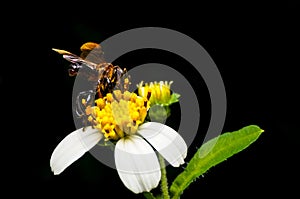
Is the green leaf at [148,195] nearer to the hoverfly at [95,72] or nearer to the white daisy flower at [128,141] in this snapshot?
the white daisy flower at [128,141]

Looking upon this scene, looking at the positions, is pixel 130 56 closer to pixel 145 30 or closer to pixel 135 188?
pixel 145 30

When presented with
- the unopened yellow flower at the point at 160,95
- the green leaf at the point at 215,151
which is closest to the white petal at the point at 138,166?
the green leaf at the point at 215,151

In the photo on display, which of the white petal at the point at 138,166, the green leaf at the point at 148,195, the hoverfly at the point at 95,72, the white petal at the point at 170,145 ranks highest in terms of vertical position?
the hoverfly at the point at 95,72

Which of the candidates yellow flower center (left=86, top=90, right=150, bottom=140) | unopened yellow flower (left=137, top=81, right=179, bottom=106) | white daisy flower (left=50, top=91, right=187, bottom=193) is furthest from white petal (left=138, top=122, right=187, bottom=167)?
unopened yellow flower (left=137, top=81, right=179, bottom=106)

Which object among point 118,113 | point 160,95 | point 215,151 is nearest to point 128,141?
point 118,113

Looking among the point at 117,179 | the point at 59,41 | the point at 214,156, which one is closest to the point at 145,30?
the point at 59,41

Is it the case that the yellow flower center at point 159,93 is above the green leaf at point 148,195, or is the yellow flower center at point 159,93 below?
above

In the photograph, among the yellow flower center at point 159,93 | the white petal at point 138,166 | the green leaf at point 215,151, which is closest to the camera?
the white petal at point 138,166
